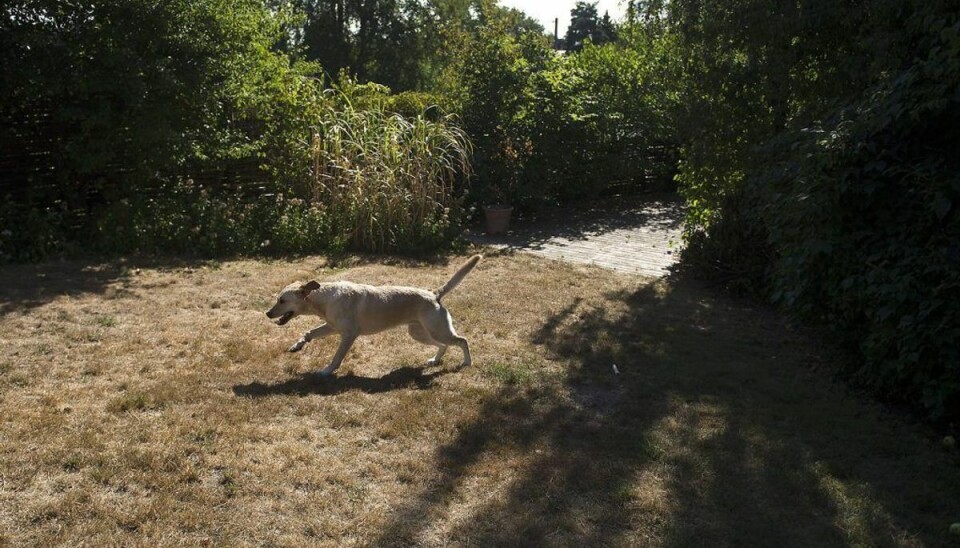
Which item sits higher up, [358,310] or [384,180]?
[384,180]

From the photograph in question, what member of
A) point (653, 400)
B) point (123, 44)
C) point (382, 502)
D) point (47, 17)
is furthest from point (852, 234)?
point (47, 17)

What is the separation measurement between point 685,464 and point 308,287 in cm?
310

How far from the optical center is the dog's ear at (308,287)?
5887 mm

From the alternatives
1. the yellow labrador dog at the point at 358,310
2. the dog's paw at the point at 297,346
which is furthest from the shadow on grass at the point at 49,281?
the yellow labrador dog at the point at 358,310

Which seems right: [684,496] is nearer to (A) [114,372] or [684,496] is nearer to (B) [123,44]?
(A) [114,372]

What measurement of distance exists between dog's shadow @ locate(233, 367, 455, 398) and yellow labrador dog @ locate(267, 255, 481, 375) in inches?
6.4

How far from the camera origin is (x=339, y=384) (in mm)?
5723

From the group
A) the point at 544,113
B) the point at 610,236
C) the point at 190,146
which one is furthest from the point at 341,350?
the point at 544,113

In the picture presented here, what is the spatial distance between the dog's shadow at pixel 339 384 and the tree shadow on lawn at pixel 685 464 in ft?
2.26

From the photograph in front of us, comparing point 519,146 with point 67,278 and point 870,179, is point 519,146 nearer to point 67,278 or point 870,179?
point 67,278

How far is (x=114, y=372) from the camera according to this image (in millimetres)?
5730

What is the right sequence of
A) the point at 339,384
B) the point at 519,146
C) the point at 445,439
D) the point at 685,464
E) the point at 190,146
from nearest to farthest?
the point at 685,464, the point at 445,439, the point at 339,384, the point at 190,146, the point at 519,146

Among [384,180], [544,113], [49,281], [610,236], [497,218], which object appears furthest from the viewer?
[544,113]

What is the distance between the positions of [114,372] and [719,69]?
6921 mm
